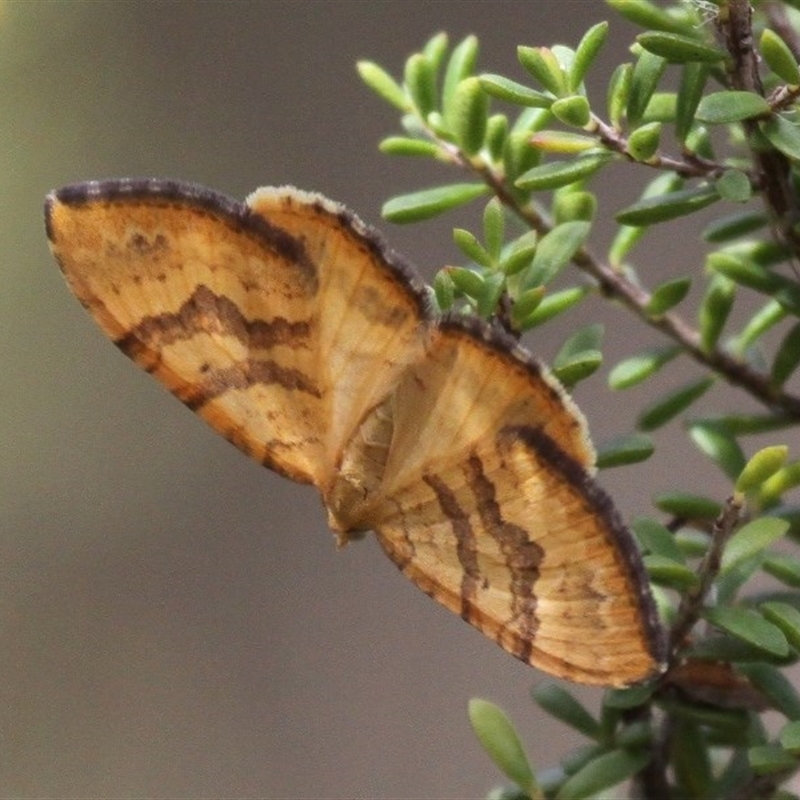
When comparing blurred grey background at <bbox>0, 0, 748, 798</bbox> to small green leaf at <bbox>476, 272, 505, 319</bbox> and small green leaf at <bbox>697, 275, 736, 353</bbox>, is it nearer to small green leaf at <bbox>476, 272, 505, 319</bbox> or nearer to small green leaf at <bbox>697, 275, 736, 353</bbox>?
small green leaf at <bbox>697, 275, 736, 353</bbox>

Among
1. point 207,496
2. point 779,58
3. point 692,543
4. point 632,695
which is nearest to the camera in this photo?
point 779,58

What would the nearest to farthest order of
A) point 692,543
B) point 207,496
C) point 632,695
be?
point 632,695 < point 692,543 < point 207,496

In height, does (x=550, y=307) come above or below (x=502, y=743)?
above

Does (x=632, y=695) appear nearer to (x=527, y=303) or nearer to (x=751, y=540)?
(x=751, y=540)

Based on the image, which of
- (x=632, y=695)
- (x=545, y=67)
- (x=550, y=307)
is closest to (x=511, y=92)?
(x=545, y=67)

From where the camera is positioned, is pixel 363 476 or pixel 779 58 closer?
pixel 779 58

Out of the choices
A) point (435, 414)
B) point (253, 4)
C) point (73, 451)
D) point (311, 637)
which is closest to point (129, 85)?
point (253, 4)

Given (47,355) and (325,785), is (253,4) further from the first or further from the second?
(325,785)
